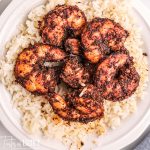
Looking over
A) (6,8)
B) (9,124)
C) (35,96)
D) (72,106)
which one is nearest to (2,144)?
(9,124)

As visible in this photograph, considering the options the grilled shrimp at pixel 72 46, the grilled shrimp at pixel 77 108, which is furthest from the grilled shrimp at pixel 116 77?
the grilled shrimp at pixel 72 46

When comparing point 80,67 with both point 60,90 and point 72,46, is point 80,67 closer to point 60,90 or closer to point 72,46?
point 72,46

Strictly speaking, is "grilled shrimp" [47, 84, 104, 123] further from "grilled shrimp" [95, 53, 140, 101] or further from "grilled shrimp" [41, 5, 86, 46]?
"grilled shrimp" [41, 5, 86, 46]

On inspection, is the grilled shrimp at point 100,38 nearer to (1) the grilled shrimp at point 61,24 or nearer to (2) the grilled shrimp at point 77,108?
(1) the grilled shrimp at point 61,24

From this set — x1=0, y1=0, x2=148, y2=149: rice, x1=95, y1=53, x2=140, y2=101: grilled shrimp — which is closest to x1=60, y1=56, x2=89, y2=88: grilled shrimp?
x1=95, y1=53, x2=140, y2=101: grilled shrimp

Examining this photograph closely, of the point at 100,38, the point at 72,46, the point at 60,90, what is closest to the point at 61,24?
the point at 72,46

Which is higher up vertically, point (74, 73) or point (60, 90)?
point (74, 73)
